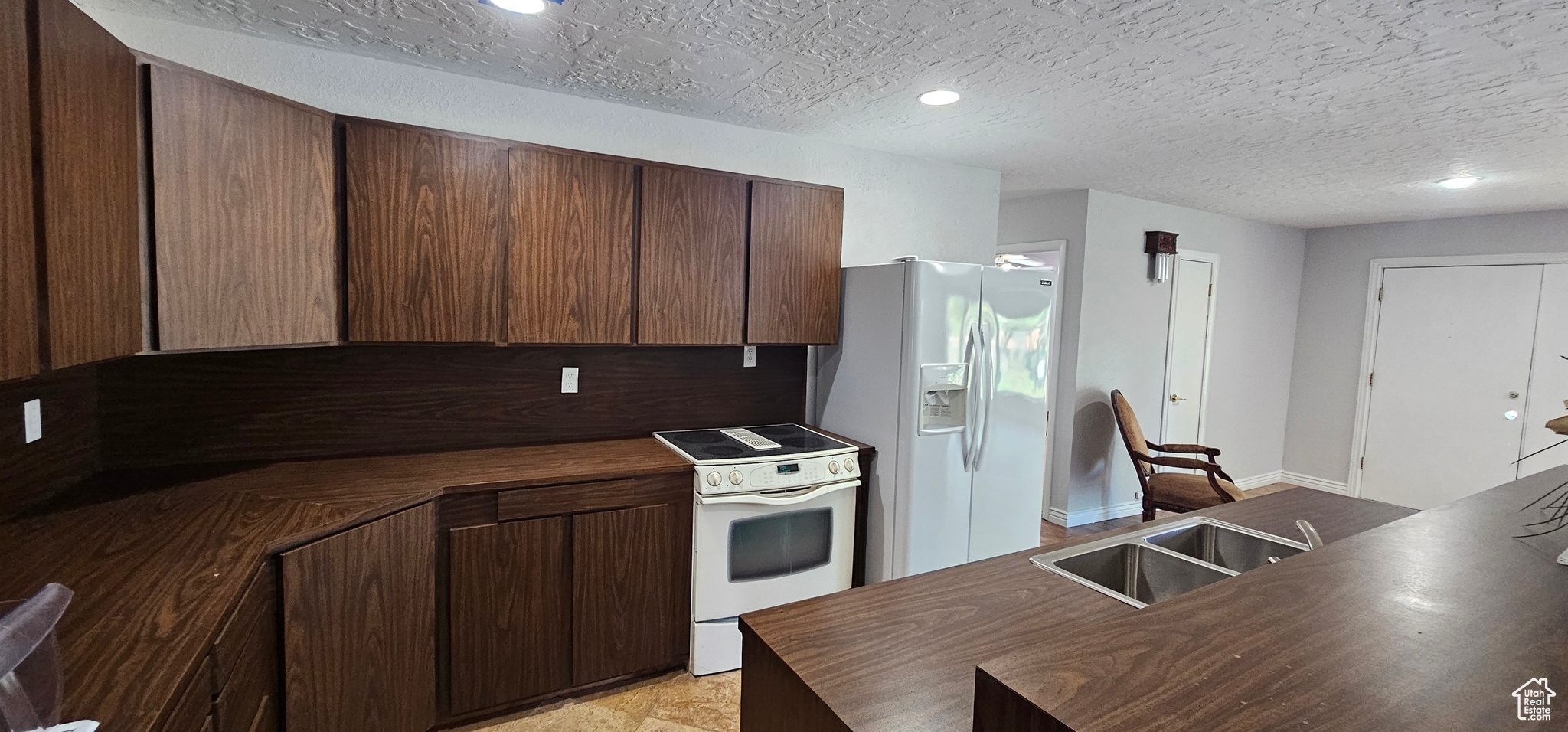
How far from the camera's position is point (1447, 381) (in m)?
4.80

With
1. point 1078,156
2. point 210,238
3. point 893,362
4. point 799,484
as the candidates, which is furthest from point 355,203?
point 1078,156

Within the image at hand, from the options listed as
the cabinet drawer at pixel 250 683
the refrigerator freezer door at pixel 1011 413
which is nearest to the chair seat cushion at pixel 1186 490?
the refrigerator freezer door at pixel 1011 413

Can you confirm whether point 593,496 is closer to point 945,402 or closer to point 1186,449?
point 945,402

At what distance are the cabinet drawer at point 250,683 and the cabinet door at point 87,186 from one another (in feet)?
2.30

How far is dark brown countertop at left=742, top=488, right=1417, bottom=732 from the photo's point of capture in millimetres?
1014

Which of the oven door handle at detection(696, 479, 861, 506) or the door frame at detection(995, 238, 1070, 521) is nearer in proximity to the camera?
the oven door handle at detection(696, 479, 861, 506)

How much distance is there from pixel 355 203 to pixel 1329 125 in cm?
369

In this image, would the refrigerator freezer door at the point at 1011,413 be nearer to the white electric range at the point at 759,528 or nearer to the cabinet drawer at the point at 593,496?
the white electric range at the point at 759,528

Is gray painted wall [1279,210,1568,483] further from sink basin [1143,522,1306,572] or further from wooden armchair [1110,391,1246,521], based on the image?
sink basin [1143,522,1306,572]

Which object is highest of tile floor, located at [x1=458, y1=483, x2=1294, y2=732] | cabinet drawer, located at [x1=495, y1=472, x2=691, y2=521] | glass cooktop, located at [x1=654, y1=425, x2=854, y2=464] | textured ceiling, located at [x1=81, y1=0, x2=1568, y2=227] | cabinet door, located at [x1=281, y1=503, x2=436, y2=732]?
textured ceiling, located at [x1=81, y1=0, x2=1568, y2=227]

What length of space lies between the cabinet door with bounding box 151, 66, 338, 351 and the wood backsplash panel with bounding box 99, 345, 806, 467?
40 centimetres

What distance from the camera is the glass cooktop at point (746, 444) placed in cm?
253

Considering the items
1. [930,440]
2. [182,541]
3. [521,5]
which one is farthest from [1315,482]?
[182,541]

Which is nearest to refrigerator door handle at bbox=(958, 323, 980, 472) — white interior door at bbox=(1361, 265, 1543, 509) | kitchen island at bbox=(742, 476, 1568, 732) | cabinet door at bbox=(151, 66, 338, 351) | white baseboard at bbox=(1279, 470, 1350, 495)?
kitchen island at bbox=(742, 476, 1568, 732)
